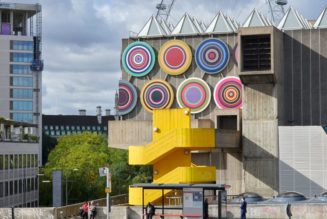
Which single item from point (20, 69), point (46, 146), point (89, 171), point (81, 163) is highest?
point (20, 69)

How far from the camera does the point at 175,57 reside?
7906 centimetres

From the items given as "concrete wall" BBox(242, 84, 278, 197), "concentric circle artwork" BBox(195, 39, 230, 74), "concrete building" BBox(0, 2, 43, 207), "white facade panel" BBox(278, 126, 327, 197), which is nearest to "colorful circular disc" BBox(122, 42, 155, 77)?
"concentric circle artwork" BBox(195, 39, 230, 74)

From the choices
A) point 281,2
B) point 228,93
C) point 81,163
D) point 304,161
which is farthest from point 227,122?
point 81,163

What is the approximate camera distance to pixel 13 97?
169 m

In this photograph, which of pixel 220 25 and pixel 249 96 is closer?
pixel 249 96

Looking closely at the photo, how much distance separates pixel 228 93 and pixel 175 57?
6.42m

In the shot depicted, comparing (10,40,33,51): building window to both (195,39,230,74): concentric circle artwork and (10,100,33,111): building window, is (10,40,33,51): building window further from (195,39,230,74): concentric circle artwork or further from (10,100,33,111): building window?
(195,39,230,74): concentric circle artwork

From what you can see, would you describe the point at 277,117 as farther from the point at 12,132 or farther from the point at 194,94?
the point at 12,132

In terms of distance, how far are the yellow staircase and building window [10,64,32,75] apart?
333ft

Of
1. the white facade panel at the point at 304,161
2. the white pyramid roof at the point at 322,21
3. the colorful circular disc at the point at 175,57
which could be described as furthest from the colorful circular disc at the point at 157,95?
the white pyramid roof at the point at 322,21

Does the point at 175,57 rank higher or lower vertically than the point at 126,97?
higher

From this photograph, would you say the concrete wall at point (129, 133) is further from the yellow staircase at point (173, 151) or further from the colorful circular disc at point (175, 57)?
the yellow staircase at point (173, 151)

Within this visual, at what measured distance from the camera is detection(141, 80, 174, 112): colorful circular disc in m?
79.3

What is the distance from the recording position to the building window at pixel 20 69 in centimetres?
16805
